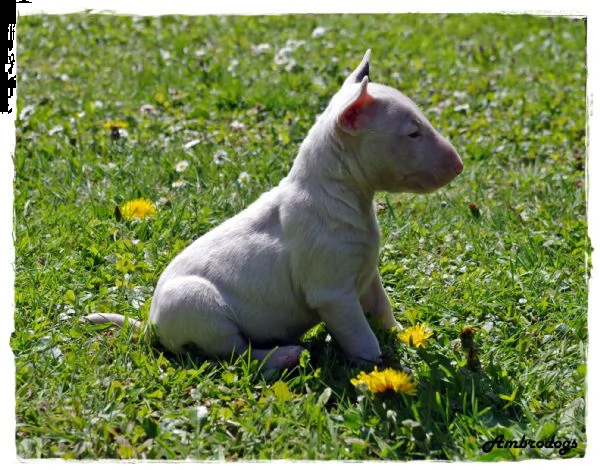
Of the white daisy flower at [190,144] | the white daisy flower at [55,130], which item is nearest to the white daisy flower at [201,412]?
the white daisy flower at [190,144]

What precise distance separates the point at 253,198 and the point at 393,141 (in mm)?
2021

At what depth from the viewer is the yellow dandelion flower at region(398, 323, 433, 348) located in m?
4.27

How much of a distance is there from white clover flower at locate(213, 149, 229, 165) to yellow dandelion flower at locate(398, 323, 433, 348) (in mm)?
2479

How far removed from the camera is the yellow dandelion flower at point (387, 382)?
3750 millimetres

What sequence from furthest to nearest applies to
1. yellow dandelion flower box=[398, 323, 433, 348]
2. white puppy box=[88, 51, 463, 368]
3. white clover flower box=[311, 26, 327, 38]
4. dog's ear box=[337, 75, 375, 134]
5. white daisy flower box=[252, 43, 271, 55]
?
white clover flower box=[311, 26, 327, 38] → white daisy flower box=[252, 43, 271, 55] → yellow dandelion flower box=[398, 323, 433, 348] → white puppy box=[88, 51, 463, 368] → dog's ear box=[337, 75, 375, 134]

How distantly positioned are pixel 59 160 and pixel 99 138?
42 cm

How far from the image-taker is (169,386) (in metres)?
4.02

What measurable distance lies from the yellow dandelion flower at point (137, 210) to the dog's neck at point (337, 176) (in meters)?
1.72

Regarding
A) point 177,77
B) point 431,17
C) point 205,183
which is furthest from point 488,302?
point 431,17

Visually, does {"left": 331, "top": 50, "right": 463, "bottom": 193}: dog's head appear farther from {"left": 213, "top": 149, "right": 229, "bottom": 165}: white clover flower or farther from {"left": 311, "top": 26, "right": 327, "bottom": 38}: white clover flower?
{"left": 311, "top": 26, "right": 327, "bottom": 38}: white clover flower

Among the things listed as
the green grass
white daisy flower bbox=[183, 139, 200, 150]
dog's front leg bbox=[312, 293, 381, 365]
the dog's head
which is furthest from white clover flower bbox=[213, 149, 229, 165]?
dog's front leg bbox=[312, 293, 381, 365]

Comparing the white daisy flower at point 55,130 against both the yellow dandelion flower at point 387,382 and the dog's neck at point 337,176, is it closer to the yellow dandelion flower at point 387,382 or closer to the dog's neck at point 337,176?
the dog's neck at point 337,176

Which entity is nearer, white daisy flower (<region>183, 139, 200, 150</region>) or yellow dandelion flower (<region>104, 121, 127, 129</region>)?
white daisy flower (<region>183, 139, 200, 150</region>)

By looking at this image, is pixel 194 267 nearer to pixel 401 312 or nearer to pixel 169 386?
pixel 169 386
